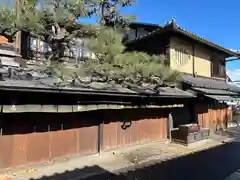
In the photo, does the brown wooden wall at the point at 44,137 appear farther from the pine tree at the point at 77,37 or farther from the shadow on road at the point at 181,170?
the pine tree at the point at 77,37

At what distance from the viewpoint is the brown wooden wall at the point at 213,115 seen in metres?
19.2

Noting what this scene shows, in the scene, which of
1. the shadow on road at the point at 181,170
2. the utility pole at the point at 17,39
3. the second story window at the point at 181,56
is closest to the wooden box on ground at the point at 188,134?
the shadow on road at the point at 181,170

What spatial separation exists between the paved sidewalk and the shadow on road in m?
0.10

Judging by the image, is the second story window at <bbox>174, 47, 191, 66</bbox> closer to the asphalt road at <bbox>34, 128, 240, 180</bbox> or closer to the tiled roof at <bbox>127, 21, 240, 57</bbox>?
the tiled roof at <bbox>127, 21, 240, 57</bbox>

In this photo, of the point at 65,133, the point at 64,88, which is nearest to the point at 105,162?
the point at 65,133

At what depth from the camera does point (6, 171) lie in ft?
29.4

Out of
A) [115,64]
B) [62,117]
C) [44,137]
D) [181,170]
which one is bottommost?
[181,170]

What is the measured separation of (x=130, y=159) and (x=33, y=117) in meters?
4.32

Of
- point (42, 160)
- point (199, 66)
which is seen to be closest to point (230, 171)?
point (42, 160)

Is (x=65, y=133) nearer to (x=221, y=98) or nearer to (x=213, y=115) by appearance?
(x=221, y=98)

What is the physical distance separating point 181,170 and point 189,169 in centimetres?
34

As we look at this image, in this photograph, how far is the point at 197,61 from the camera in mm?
20531

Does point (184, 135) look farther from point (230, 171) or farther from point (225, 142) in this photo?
point (230, 171)

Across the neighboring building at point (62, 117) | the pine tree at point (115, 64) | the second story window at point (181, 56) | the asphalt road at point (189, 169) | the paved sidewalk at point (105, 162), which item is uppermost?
the second story window at point (181, 56)
